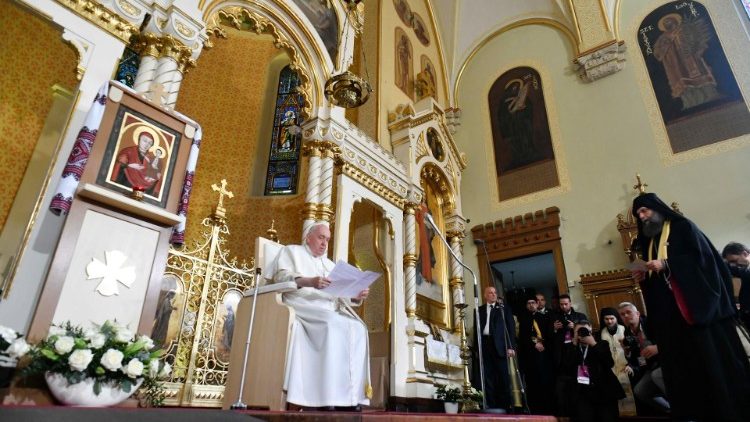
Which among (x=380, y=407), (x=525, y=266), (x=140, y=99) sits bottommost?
(x=380, y=407)

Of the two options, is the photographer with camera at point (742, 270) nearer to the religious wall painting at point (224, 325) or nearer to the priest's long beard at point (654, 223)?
the priest's long beard at point (654, 223)

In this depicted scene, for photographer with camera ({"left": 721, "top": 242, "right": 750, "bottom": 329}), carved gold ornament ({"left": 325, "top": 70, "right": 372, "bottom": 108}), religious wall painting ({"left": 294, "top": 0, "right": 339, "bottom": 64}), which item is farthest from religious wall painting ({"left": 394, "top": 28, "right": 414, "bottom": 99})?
photographer with camera ({"left": 721, "top": 242, "right": 750, "bottom": 329})

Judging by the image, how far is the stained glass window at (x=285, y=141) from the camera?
9484 millimetres

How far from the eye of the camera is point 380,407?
5621 millimetres

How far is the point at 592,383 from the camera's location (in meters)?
3.48

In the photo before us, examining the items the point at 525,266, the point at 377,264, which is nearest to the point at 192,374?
the point at 377,264

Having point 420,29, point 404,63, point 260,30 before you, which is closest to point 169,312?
point 260,30

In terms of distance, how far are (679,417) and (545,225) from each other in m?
6.67

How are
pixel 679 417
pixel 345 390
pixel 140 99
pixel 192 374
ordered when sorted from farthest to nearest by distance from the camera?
pixel 192 374
pixel 140 99
pixel 345 390
pixel 679 417

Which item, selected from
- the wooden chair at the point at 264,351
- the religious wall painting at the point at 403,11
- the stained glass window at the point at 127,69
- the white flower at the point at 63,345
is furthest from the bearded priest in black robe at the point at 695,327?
the stained glass window at the point at 127,69

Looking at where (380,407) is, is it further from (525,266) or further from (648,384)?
(525,266)

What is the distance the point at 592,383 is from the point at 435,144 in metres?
6.27

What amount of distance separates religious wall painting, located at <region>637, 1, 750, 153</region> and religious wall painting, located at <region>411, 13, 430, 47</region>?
4984 mm

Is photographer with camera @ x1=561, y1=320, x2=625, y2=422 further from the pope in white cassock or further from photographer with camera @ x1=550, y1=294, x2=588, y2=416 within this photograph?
the pope in white cassock
